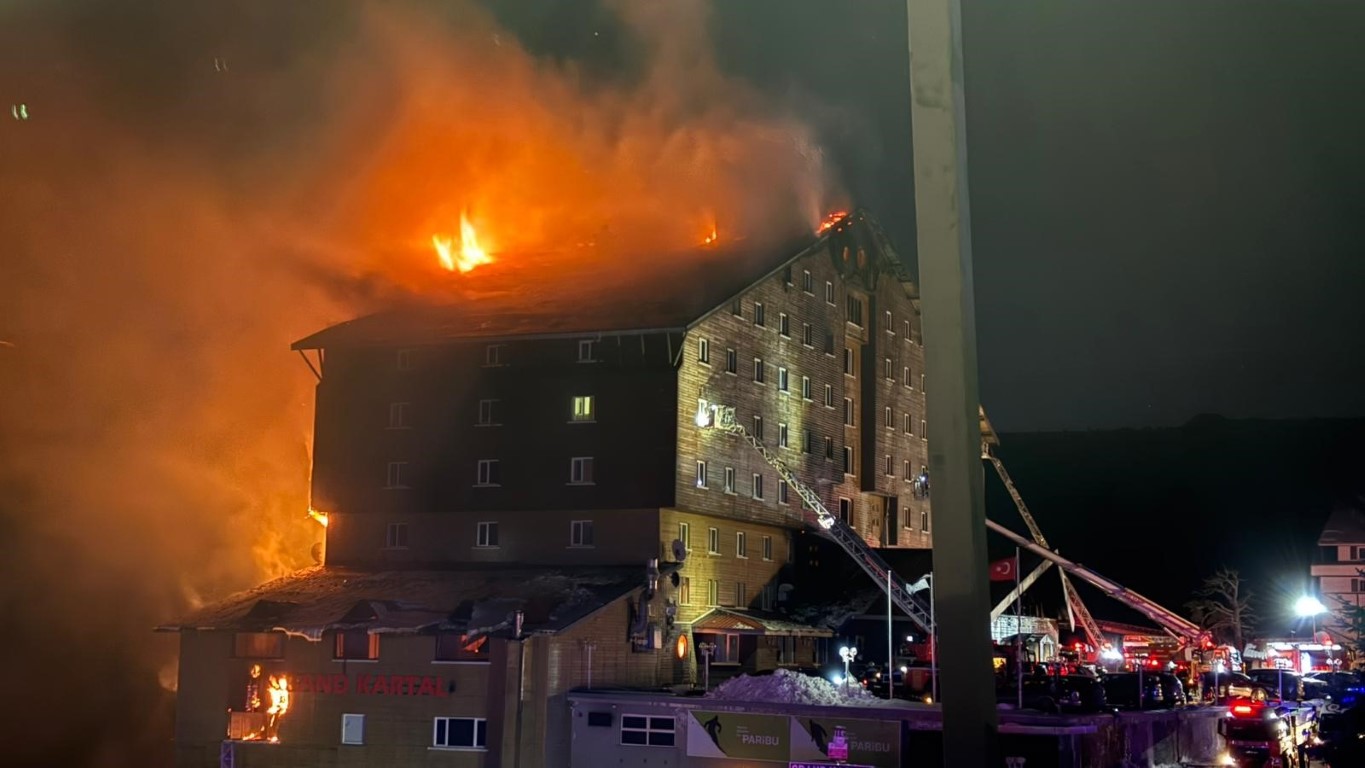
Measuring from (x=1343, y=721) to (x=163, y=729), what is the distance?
2094 inches

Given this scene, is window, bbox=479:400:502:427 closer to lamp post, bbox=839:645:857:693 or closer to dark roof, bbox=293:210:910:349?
dark roof, bbox=293:210:910:349

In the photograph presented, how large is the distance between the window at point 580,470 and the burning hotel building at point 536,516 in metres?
0.09

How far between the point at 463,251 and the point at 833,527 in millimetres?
26861

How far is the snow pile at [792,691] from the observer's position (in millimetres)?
42500

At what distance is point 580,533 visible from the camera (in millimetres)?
52656

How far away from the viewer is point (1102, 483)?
5531 inches

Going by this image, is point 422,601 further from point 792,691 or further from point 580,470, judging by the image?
point 792,691

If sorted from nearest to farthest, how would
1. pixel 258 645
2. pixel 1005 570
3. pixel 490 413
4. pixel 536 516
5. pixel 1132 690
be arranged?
pixel 1132 690
pixel 258 645
pixel 1005 570
pixel 536 516
pixel 490 413

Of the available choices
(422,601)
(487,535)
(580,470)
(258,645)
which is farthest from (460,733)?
(580,470)

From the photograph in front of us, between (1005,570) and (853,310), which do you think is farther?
(853,310)

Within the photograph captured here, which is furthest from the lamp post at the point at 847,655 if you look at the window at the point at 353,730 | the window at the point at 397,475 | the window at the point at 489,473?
the window at the point at 397,475

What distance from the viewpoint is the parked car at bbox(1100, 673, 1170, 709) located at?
43.4 metres

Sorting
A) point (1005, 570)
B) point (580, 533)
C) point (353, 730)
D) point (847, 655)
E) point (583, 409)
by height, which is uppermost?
point (583, 409)

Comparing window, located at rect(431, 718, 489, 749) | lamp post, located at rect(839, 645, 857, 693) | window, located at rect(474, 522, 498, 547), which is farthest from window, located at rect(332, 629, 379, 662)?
lamp post, located at rect(839, 645, 857, 693)
